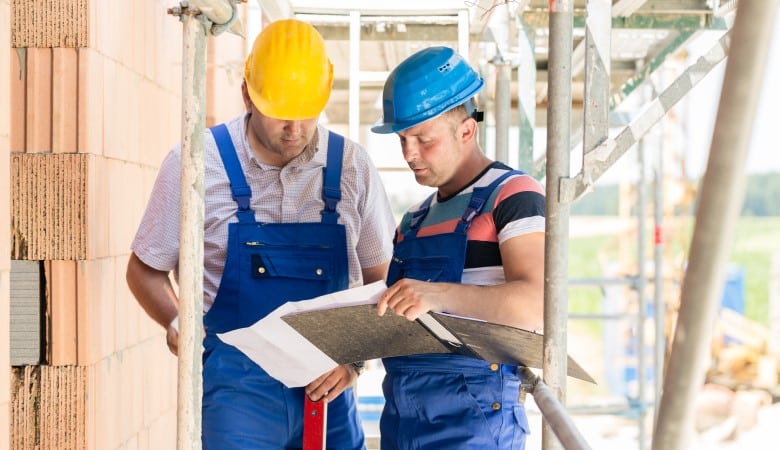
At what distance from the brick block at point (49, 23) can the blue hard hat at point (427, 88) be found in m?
0.91

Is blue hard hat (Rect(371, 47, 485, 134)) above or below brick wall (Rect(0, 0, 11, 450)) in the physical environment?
above

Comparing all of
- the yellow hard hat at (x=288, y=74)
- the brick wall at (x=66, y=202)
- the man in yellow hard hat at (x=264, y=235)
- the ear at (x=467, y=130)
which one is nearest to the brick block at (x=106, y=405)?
the brick wall at (x=66, y=202)

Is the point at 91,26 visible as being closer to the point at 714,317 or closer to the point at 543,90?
the point at 714,317

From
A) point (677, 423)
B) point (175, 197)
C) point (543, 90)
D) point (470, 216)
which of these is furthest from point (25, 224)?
point (543, 90)

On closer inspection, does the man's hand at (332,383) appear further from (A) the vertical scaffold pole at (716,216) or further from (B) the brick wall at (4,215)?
(A) the vertical scaffold pole at (716,216)

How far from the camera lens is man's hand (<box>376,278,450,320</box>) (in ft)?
7.06

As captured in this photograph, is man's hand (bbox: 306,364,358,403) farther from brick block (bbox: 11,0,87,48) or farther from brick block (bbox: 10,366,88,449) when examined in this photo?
brick block (bbox: 11,0,87,48)

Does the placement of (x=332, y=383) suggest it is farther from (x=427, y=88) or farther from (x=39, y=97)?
(x=39, y=97)

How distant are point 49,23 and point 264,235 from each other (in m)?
0.84

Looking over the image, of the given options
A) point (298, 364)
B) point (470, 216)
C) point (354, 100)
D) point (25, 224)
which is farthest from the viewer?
point (354, 100)

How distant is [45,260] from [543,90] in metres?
5.05

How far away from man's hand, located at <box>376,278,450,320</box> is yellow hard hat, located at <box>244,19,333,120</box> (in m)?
0.80

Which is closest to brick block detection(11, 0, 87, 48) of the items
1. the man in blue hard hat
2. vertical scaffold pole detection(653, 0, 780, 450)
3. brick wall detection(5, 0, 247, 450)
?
brick wall detection(5, 0, 247, 450)

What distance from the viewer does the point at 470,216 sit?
2.42 metres
